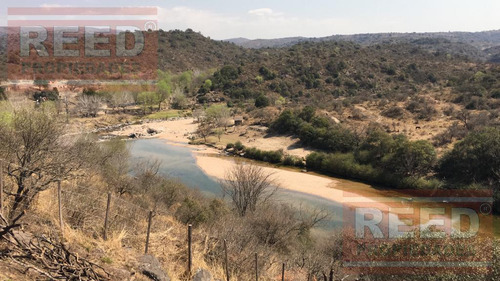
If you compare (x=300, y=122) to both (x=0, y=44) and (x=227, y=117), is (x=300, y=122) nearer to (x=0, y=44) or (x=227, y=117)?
(x=227, y=117)

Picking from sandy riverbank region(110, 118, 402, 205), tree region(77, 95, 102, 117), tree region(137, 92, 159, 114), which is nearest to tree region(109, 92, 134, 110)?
tree region(137, 92, 159, 114)

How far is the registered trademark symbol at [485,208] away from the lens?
2422 centimetres

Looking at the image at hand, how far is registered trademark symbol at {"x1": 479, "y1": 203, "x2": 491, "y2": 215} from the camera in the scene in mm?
24219

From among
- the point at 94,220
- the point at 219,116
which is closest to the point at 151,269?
the point at 94,220

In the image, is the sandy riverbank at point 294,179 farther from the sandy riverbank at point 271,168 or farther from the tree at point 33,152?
the tree at point 33,152

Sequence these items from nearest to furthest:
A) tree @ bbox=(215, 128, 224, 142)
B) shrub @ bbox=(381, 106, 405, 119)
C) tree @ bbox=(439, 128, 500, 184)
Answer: tree @ bbox=(439, 128, 500, 184) < shrub @ bbox=(381, 106, 405, 119) < tree @ bbox=(215, 128, 224, 142)

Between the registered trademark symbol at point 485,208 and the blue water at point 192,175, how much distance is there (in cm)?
1037

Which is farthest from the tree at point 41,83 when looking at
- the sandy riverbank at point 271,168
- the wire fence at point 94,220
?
the wire fence at point 94,220

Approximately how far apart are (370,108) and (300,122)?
1379 cm

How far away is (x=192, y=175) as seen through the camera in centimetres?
3244

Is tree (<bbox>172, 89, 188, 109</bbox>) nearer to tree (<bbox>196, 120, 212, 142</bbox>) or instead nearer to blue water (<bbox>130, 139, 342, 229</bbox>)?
tree (<bbox>196, 120, 212, 142</bbox>)

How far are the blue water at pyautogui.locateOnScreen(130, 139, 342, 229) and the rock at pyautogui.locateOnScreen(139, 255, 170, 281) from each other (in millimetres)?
14772

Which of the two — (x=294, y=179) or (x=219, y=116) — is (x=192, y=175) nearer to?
(x=294, y=179)

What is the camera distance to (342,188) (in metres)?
29.4
